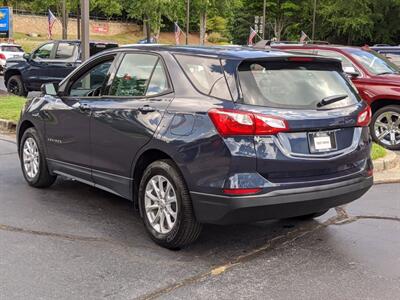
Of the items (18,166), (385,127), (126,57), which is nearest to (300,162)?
(126,57)

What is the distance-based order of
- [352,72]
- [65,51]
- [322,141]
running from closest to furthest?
[322,141] → [352,72] → [65,51]

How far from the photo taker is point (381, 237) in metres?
5.25

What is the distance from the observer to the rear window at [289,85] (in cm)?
451

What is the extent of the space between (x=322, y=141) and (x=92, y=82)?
263 cm

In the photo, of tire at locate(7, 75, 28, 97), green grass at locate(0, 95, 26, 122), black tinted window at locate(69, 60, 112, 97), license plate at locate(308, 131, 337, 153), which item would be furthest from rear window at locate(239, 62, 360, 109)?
tire at locate(7, 75, 28, 97)

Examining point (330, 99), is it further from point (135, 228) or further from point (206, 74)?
point (135, 228)

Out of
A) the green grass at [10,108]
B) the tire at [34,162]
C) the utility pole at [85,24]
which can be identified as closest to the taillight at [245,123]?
the tire at [34,162]

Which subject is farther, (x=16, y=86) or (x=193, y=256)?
(x=16, y=86)

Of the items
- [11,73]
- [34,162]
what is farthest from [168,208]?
[11,73]

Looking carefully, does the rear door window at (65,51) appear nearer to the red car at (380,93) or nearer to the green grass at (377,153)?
the red car at (380,93)

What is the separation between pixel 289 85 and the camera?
184 inches

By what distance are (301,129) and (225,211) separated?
856 millimetres

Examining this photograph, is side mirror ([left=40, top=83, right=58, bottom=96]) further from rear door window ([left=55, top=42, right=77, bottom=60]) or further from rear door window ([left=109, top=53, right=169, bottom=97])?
rear door window ([left=55, top=42, right=77, bottom=60])

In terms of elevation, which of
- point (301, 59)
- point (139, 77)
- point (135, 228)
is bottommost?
point (135, 228)
